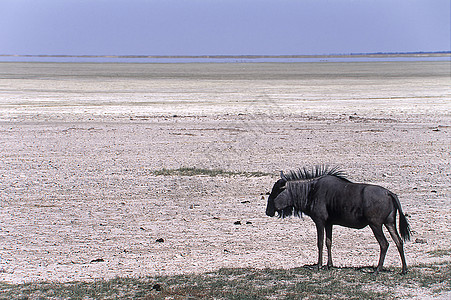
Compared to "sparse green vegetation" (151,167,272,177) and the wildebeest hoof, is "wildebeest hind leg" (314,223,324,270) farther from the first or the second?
"sparse green vegetation" (151,167,272,177)

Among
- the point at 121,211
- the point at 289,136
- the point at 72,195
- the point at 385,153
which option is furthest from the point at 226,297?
the point at 289,136

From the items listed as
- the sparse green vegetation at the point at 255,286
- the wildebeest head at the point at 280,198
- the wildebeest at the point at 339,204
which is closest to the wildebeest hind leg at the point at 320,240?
the wildebeest at the point at 339,204

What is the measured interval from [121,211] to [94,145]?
7.16 meters

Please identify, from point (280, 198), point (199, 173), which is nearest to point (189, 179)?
point (199, 173)

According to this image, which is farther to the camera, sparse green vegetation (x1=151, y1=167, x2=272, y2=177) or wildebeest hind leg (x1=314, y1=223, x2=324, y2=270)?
sparse green vegetation (x1=151, y1=167, x2=272, y2=177)

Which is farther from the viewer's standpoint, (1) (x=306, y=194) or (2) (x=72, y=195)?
(2) (x=72, y=195)

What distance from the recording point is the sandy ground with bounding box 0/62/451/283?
8.08 meters

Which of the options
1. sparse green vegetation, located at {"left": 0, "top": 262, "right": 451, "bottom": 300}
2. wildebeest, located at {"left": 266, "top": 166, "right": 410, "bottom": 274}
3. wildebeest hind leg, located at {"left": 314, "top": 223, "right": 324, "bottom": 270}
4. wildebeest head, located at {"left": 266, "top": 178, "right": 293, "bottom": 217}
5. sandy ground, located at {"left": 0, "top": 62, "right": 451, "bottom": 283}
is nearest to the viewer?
sparse green vegetation, located at {"left": 0, "top": 262, "right": 451, "bottom": 300}

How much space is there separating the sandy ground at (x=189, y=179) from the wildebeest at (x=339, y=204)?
851 millimetres

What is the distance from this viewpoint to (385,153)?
16156mm

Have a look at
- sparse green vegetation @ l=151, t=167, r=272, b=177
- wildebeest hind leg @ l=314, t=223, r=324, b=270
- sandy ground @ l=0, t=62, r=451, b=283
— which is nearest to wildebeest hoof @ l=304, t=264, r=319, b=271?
wildebeest hind leg @ l=314, t=223, r=324, b=270

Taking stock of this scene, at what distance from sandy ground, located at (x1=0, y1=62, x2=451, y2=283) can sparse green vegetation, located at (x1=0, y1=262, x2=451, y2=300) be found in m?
0.55

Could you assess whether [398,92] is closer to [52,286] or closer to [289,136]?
[289,136]

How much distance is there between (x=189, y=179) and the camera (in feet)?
42.4
